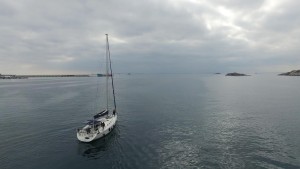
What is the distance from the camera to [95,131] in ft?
160

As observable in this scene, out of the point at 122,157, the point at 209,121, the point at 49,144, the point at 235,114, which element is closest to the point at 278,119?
the point at 235,114

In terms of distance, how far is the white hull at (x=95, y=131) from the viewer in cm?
4644

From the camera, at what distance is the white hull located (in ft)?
152

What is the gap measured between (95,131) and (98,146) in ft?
12.3

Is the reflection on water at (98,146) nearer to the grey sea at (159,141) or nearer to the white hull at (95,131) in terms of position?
the grey sea at (159,141)

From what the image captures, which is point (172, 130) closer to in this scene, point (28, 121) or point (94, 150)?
point (94, 150)

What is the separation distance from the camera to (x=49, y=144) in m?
45.5

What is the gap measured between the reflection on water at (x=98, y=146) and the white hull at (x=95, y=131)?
0.95 m

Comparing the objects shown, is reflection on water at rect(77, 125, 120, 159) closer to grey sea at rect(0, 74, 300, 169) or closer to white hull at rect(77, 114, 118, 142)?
grey sea at rect(0, 74, 300, 169)

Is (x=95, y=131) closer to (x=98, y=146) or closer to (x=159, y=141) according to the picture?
(x=98, y=146)

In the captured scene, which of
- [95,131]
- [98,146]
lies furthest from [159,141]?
[95,131]

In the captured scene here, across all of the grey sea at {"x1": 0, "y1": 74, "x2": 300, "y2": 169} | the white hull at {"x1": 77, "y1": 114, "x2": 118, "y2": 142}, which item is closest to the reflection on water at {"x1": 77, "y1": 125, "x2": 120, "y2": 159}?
the grey sea at {"x1": 0, "y1": 74, "x2": 300, "y2": 169}

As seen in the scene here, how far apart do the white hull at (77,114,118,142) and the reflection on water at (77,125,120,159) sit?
0.95m

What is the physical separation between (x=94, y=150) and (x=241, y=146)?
90.1 ft
